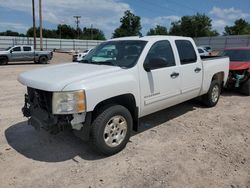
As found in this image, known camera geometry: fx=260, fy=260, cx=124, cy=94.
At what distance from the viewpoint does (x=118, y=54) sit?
4.88m

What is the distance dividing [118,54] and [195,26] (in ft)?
227

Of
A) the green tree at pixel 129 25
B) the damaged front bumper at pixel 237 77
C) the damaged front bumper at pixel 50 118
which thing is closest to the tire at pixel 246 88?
the damaged front bumper at pixel 237 77

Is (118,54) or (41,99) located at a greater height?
(118,54)

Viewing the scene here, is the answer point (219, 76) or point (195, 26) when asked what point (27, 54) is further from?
point (195, 26)

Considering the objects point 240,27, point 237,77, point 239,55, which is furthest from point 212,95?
point 240,27

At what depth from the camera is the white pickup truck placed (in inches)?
145

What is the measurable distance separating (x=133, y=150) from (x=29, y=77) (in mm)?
2088

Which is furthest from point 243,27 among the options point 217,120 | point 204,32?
point 217,120

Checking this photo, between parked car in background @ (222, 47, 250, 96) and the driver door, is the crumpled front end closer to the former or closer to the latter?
parked car in background @ (222, 47, 250, 96)

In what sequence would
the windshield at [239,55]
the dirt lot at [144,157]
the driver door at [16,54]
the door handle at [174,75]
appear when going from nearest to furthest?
1. the dirt lot at [144,157]
2. the door handle at [174,75]
3. the windshield at [239,55]
4. the driver door at [16,54]

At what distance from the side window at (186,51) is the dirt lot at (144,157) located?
140 cm

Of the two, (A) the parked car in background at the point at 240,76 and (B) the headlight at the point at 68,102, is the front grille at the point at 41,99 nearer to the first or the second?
(B) the headlight at the point at 68,102

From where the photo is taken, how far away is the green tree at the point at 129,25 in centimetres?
5431

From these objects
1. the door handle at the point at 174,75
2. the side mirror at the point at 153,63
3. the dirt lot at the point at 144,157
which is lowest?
the dirt lot at the point at 144,157
